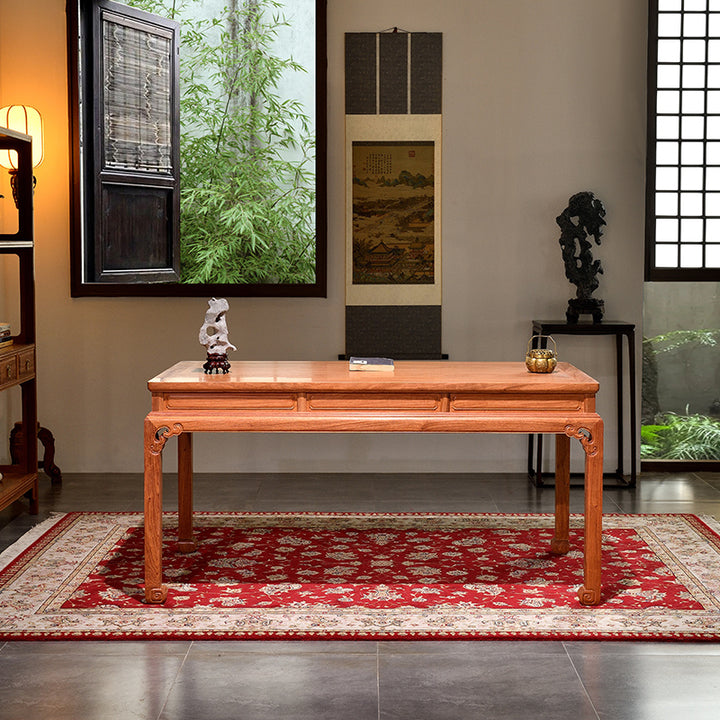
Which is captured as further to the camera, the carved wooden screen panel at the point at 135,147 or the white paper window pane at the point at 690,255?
the white paper window pane at the point at 690,255

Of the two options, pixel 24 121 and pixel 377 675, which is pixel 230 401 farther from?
pixel 24 121

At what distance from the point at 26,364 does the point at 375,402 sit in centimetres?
245

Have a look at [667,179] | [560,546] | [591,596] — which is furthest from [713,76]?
[591,596]

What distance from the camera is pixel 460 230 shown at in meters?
6.86

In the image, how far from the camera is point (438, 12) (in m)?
6.76

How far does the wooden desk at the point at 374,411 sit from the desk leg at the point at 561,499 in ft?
2.25

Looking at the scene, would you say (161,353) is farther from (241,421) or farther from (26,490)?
(241,421)

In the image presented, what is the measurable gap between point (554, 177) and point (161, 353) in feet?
9.15

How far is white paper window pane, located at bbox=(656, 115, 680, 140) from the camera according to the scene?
719 centimetres

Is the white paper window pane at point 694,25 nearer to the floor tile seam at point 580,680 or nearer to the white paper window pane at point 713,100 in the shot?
the white paper window pane at point 713,100

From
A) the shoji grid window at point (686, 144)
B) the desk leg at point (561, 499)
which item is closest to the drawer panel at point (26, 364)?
the desk leg at point (561, 499)

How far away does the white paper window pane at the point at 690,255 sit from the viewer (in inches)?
285

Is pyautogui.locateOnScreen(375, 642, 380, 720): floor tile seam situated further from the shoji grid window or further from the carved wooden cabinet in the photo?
the shoji grid window

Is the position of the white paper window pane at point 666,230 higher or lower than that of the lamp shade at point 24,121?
lower
